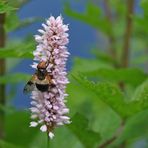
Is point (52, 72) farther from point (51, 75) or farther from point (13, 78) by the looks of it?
point (13, 78)

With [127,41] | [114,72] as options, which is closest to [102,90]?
[114,72]

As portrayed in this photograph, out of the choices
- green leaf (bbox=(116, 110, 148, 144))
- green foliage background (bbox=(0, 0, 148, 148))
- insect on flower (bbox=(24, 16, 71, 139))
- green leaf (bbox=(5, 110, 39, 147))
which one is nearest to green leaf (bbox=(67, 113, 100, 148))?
green foliage background (bbox=(0, 0, 148, 148))

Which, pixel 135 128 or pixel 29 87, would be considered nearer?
pixel 29 87

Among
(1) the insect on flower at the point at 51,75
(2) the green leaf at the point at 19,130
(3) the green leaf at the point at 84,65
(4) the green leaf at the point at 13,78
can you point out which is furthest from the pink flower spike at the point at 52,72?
(2) the green leaf at the point at 19,130

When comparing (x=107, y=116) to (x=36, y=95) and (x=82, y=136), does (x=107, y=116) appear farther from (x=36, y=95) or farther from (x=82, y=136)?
(x=36, y=95)

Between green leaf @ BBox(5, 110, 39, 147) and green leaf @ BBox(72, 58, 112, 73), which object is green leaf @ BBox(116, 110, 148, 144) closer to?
green leaf @ BBox(72, 58, 112, 73)

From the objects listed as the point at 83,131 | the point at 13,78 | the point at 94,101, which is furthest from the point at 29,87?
the point at 94,101
